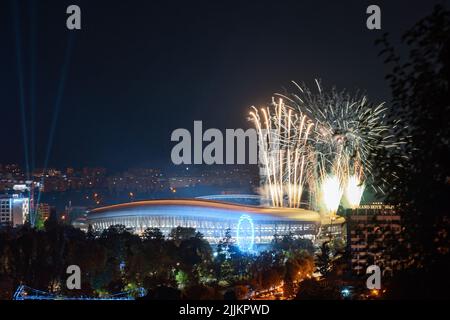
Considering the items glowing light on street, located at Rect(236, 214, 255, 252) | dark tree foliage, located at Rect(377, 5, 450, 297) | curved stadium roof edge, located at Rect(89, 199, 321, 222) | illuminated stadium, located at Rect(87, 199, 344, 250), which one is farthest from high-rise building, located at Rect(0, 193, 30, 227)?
dark tree foliage, located at Rect(377, 5, 450, 297)

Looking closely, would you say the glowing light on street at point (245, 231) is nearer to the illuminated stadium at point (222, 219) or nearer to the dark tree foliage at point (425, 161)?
the illuminated stadium at point (222, 219)

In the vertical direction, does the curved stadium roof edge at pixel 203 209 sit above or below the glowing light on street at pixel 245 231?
above

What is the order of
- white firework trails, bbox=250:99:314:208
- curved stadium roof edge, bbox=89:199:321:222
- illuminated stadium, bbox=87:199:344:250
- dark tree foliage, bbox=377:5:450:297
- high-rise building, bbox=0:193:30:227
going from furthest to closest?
high-rise building, bbox=0:193:30:227, curved stadium roof edge, bbox=89:199:321:222, illuminated stadium, bbox=87:199:344:250, white firework trails, bbox=250:99:314:208, dark tree foliage, bbox=377:5:450:297

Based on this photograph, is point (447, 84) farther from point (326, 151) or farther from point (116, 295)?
point (116, 295)

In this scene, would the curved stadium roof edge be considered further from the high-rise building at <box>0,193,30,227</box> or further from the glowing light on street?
the high-rise building at <box>0,193,30,227</box>

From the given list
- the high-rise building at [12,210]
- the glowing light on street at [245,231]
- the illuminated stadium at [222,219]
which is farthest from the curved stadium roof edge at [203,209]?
the high-rise building at [12,210]

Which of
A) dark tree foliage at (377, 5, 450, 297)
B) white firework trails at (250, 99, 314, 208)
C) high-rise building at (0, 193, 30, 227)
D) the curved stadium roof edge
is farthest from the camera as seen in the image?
high-rise building at (0, 193, 30, 227)

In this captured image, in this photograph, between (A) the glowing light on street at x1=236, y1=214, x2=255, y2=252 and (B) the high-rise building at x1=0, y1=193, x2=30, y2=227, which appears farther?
(B) the high-rise building at x1=0, y1=193, x2=30, y2=227
